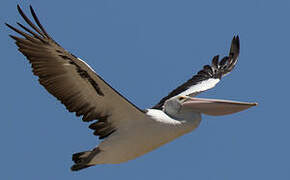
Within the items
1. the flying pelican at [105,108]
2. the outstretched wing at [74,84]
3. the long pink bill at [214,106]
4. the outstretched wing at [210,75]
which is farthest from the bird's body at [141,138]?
the outstretched wing at [210,75]

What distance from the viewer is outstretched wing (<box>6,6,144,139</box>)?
10.3 metres

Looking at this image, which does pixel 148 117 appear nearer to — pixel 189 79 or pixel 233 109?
pixel 233 109

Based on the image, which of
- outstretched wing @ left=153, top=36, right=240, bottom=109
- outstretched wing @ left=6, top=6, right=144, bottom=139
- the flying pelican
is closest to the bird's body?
the flying pelican

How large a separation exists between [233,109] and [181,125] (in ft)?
3.67

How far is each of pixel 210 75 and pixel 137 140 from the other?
14.8 feet

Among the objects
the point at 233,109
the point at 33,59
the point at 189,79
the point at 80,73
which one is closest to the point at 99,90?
the point at 80,73

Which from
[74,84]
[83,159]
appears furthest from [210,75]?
[74,84]

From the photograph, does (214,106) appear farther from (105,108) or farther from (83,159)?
(83,159)

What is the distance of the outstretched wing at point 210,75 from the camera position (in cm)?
1390

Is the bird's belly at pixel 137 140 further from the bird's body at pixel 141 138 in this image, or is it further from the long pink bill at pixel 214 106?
the long pink bill at pixel 214 106

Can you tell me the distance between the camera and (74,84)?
35.7 feet

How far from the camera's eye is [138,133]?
11141 mm

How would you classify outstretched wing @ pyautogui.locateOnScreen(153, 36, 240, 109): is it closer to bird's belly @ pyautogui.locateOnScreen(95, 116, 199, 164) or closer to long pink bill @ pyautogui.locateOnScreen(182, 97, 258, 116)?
long pink bill @ pyautogui.locateOnScreen(182, 97, 258, 116)

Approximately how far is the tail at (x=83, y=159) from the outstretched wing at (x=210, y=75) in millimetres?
2418
